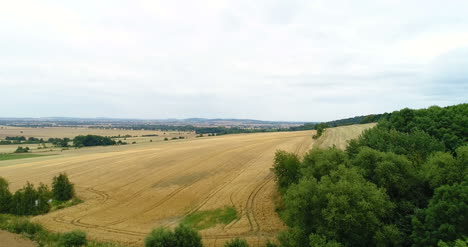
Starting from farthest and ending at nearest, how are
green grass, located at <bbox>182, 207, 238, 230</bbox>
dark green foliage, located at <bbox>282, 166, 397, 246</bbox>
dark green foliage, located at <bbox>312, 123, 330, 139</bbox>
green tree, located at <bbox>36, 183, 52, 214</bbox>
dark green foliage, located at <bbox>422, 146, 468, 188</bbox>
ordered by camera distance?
dark green foliage, located at <bbox>312, 123, 330, 139</bbox>, green tree, located at <bbox>36, 183, 52, 214</bbox>, green grass, located at <bbox>182, 207, 238, 230</bbox>, dark green foliage, located at <bbox>422, 146, 468, 188</bbox>, dark green foliage, located at <bbox>282, 166, 397, 246</bbox>

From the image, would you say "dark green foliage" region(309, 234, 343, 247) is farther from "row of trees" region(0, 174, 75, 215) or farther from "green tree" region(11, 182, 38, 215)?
"green tree" region(11, 182, 38, 215)

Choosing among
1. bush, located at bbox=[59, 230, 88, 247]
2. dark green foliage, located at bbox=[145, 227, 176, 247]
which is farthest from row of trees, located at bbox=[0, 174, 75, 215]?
dark green foliage, located at bbox=[145, 227, 176, 247]

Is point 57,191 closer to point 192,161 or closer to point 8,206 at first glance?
point 8,206

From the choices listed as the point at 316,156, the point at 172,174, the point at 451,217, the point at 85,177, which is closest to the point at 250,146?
the point at 172,174

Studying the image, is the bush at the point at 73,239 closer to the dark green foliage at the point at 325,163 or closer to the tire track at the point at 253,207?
the tire track at the point at 253,207

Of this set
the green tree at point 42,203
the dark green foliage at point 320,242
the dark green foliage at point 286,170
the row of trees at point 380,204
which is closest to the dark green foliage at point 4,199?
the green tree at point 42,203

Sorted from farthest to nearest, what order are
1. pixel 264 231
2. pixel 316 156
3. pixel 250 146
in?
pixel 250 146, pixel 316 156, pixel 264 231

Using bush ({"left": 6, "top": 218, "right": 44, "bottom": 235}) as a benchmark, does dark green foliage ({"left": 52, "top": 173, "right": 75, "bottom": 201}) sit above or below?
above
